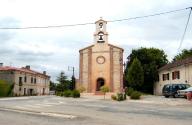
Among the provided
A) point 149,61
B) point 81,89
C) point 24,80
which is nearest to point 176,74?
point 149,61

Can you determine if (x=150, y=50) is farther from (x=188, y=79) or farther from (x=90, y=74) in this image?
(x=188, y=79)

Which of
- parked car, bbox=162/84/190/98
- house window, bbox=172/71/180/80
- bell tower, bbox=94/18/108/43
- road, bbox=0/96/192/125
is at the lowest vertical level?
road, bbox=0/96/192/125

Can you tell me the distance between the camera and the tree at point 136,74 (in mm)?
64750

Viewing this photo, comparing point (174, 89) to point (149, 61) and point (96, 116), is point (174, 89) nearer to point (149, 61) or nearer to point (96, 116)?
point (96, 116)

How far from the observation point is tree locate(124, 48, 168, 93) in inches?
2773

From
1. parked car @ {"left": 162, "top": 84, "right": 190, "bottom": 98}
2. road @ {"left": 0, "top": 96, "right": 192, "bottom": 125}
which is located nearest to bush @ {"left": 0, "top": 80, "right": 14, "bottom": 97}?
parked car @ {"left": 162, "top": 84, "right": 190, "bottom": 98}

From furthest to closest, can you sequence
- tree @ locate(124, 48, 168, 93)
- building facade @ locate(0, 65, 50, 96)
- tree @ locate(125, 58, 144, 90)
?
building facade @ locate(0, 65, 50, 96) → tree @ locate(124, 48, 168, 93) → tree @ locate(125, 58, 144, 90)

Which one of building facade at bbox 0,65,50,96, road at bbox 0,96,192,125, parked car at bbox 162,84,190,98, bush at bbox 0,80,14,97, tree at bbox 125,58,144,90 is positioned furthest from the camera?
building facade at bbox 0,65,50,96

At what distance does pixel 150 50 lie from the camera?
75188mm

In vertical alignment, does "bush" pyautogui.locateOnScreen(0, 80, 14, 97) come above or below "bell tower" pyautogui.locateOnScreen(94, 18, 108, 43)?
below

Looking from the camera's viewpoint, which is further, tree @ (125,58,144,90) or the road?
tree @ (125,58,144,90)

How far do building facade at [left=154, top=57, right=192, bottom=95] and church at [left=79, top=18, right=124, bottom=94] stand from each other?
22.5 feet

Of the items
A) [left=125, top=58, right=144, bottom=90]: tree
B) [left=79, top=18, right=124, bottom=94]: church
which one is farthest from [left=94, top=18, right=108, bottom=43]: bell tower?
[left=125, top=58, right=144, bottom=90]: tree

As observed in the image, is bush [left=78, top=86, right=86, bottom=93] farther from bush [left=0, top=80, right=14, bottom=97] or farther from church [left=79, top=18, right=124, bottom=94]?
bush [left=0, top=80, right=14, bottom=97]
